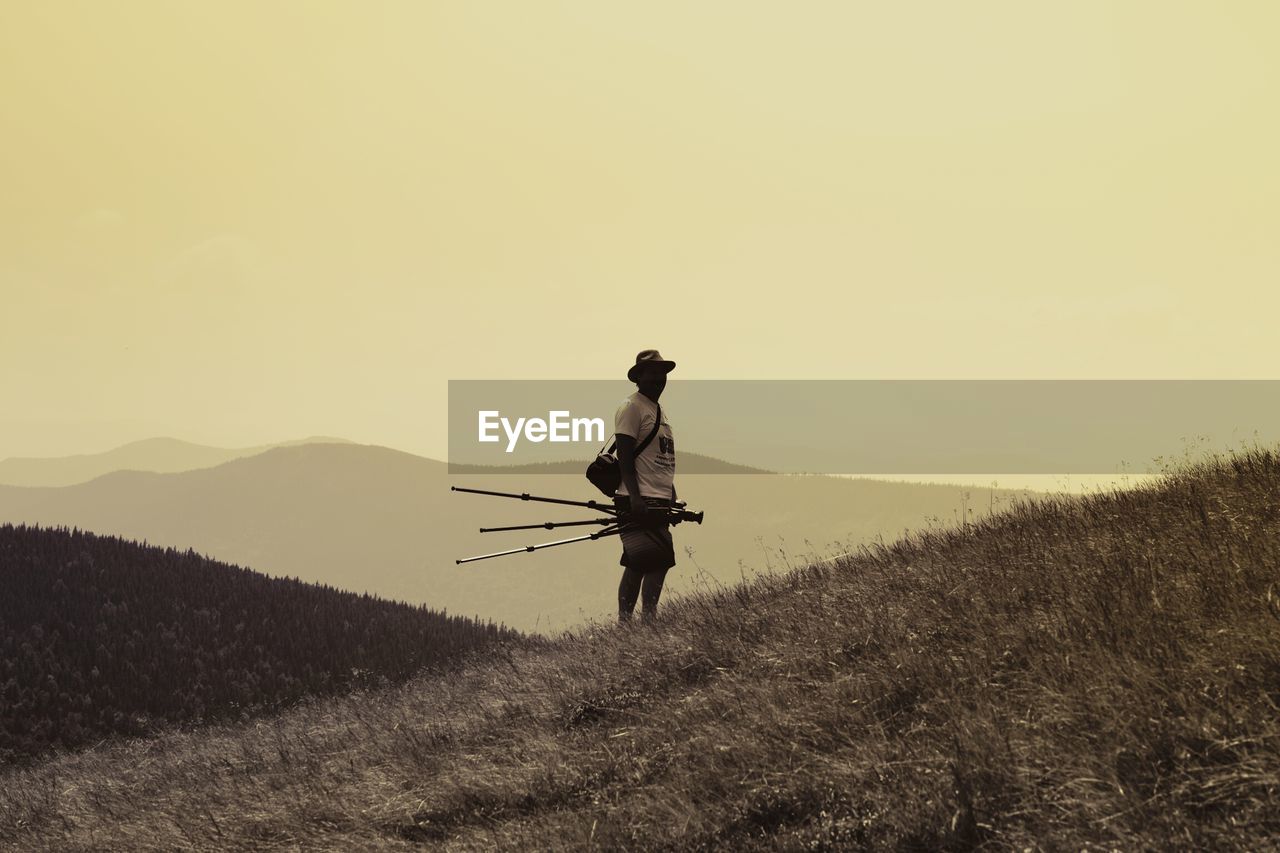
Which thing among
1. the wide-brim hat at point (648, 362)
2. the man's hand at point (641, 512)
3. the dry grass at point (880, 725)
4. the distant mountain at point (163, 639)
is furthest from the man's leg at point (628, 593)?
the distant mountain at point (163, 639)

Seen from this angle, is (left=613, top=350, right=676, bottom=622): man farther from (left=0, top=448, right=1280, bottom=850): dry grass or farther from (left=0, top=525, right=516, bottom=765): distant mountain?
(left=0, top=525, right=516, bottom=765): distant mountain

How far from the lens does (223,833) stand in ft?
26.2

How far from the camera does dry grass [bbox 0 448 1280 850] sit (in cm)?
504

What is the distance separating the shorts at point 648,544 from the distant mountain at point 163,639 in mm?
8999

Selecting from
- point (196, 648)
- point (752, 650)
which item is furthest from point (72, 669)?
point (752, 650)

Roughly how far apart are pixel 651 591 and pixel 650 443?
1.51 m

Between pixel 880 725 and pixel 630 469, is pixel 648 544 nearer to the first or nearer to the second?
pixel 630 469

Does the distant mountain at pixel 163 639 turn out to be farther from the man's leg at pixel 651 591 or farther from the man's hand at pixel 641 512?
the man's hand at pixel 641 512

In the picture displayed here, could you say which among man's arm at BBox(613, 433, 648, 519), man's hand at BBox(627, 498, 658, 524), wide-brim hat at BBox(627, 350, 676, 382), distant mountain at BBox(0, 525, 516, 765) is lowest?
distant mountain at BBox(0, 525, 516, 765)

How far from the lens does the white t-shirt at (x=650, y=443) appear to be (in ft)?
Result: 34.3

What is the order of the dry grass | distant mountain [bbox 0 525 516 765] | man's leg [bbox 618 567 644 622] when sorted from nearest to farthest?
the dry grass, man's leg [bbox 618 567 644 622], distant mountain [bbox 0 525 516 765]

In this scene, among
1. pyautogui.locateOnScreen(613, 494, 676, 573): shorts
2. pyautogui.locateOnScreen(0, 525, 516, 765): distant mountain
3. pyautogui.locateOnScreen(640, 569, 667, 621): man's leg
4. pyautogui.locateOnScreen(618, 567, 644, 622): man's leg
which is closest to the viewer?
pyautogui.locateOnScreen(613, 494, 676, 573): shorts

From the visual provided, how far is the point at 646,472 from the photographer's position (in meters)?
10.6

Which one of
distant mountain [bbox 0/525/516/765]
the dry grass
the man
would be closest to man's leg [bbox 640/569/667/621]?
the man
